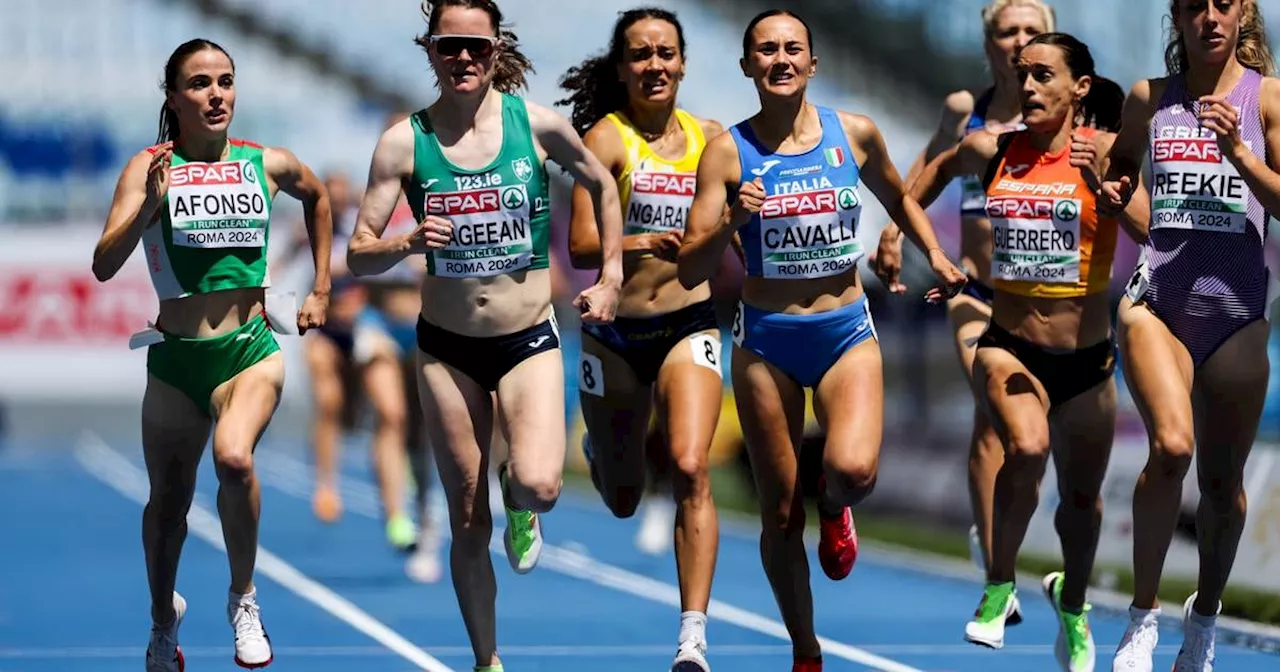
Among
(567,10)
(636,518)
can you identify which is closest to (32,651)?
(636,518)

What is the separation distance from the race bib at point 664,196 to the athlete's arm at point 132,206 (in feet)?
6.16

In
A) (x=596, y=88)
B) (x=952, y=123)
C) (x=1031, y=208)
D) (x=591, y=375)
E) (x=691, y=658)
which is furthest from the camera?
(x=952, y=123)

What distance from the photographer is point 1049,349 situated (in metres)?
8.99

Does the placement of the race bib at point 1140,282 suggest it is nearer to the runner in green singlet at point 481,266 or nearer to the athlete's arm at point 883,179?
the athlete's arm at point 883,179

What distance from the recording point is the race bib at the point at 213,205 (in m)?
8.65

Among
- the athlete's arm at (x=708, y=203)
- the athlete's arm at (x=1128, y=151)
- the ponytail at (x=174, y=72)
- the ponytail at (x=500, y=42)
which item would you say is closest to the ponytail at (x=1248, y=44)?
the athlete's arm at (x=1128, y=151)

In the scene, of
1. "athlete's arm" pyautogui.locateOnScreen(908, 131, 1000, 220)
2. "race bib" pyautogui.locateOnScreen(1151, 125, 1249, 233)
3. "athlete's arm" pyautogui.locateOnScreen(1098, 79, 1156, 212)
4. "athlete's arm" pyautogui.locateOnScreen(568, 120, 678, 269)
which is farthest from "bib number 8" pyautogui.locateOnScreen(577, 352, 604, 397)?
"race bib" pyautogui.locateOnScreen(1151, 125, 1249, 233)

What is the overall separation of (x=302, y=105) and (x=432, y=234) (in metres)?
29.0

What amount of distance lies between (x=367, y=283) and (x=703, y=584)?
22.7ft

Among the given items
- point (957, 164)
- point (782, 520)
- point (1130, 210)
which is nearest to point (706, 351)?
point (782, 520)

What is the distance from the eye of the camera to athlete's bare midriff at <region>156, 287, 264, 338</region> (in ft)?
28.7

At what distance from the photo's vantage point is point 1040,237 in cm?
892

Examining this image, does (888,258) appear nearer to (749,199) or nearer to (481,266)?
(749,199)

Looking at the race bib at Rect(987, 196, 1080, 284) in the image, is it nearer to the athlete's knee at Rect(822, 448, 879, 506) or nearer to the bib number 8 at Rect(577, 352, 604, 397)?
the athlete's knee at Rect(822, 448, 879, 506)
